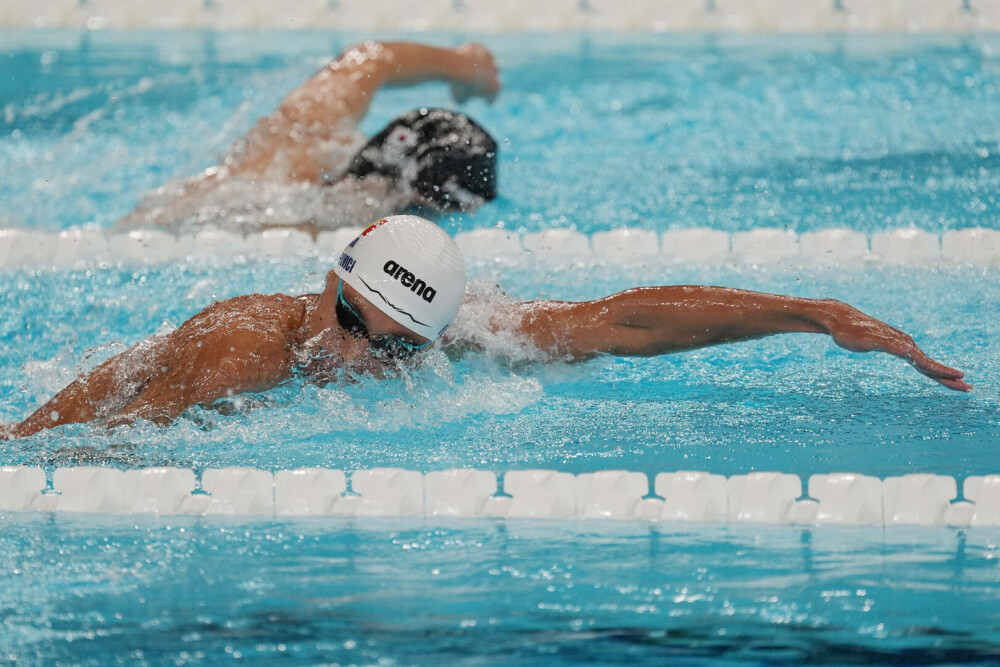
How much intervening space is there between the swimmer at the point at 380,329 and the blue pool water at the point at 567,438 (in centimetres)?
10

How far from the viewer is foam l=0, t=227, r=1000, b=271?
379cm

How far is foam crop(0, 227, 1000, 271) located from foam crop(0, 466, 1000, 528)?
1470 millimetres

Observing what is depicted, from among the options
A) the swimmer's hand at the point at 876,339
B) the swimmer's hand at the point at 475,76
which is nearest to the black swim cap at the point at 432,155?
the swimmer's hand at the point at 475,76

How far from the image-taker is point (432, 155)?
389 cm

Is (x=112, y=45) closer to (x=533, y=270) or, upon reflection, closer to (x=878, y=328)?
(x=533, y=270)

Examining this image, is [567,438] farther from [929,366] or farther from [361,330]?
[929,366]

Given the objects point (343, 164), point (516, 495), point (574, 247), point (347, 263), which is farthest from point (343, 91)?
point (516, 495)

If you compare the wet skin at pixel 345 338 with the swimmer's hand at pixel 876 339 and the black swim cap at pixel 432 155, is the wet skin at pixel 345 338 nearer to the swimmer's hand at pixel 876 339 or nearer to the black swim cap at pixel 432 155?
the swimmer's hand at pixel 876 339

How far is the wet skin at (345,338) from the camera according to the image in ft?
7.80

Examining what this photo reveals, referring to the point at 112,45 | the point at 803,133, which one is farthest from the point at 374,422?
the point at 112,45

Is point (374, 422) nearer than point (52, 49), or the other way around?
point (374, 422)

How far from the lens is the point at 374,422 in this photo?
2.67m

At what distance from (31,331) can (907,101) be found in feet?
12.8

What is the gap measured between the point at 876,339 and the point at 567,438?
27.4 inches
